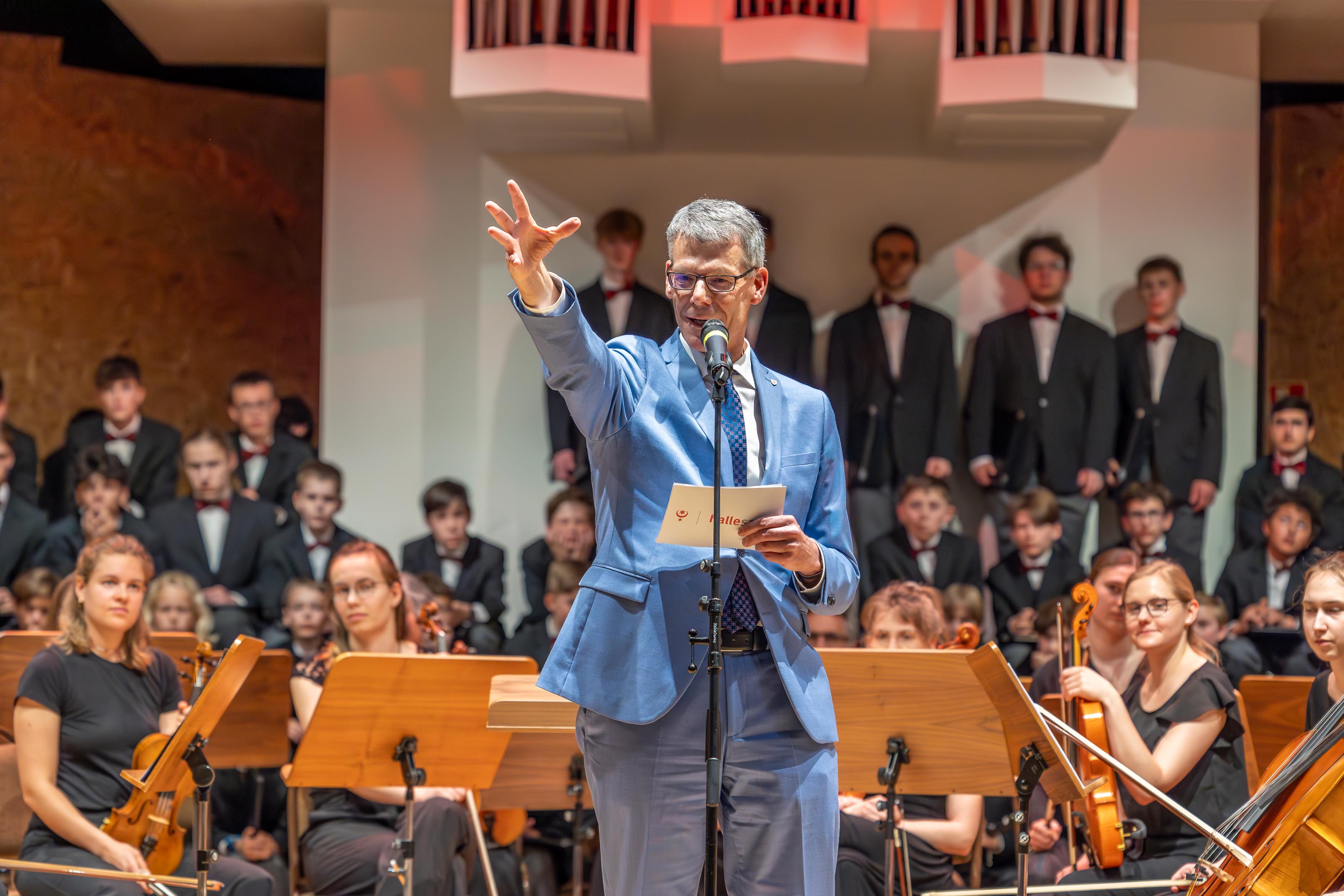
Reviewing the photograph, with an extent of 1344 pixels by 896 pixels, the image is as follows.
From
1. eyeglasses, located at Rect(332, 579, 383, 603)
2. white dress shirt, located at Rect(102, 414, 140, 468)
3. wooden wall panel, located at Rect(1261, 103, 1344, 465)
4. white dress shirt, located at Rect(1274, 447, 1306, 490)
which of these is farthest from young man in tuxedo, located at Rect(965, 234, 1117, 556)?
white dress shirt, located at Rect(102, 414, 140, 468)

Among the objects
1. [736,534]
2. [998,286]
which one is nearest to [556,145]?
[998,286]

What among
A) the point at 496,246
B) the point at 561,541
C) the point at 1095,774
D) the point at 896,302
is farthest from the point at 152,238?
the point at 1095,774

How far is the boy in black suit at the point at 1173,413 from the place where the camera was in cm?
618

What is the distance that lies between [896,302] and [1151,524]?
5.09 feet

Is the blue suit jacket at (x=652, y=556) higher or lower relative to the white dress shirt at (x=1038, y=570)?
higher

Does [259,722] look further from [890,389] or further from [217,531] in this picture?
[890,389]

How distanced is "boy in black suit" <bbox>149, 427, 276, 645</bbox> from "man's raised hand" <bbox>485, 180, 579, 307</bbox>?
4.05m

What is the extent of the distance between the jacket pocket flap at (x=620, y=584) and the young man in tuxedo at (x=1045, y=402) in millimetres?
4506

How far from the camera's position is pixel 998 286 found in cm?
680

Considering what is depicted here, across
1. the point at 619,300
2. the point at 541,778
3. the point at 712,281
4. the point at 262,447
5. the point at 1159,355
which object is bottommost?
the point at 541,778

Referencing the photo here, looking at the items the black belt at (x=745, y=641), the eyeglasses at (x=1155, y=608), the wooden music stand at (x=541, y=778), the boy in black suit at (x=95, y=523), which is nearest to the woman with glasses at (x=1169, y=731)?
the eyeglasses at (x=1155, y=608)

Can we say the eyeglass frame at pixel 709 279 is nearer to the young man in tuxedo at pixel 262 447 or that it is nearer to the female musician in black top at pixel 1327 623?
the female musician in black top at pixel 1327 623

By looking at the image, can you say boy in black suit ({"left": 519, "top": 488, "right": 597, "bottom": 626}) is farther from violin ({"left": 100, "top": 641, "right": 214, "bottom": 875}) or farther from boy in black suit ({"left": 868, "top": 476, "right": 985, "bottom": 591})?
violin ({"left": 100, "top": 641, "right": 214, "bottom": 875})

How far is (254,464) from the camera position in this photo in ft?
21.0
